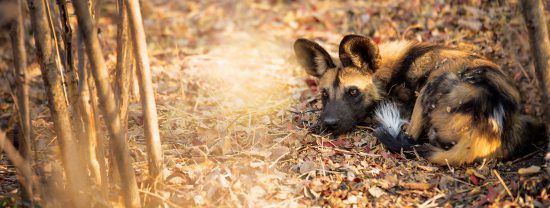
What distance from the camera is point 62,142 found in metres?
2.57

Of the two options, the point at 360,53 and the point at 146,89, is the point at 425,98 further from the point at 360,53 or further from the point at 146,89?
the point at 146,89

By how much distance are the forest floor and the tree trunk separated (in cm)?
50

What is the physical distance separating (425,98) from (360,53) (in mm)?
655

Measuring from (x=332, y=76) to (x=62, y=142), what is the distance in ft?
7.46

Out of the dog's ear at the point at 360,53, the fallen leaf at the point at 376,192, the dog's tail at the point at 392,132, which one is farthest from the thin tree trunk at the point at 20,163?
the dog's ear at the point at 360,53

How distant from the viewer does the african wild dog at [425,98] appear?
3.32 meters

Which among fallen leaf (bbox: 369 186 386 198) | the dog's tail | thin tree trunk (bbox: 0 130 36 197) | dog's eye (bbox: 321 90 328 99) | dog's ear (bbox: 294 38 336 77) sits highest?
dog's ear (bbox: 294 38 336 77)

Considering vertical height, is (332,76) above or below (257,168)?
above

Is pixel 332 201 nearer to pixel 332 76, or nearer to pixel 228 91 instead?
pixel 332 76

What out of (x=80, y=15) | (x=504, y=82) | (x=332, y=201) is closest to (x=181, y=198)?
(x=332, y=201)

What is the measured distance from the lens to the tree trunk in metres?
2.56

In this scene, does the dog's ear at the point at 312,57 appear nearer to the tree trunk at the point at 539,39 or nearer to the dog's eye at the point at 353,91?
the dog's eye at the point at 353,91

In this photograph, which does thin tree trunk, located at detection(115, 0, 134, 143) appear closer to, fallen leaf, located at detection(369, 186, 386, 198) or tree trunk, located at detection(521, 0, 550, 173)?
fallen leaf, located at detection(369, 186, 386, 198)

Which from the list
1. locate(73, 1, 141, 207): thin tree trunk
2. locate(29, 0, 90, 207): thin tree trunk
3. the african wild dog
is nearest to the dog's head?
the african wild dog
